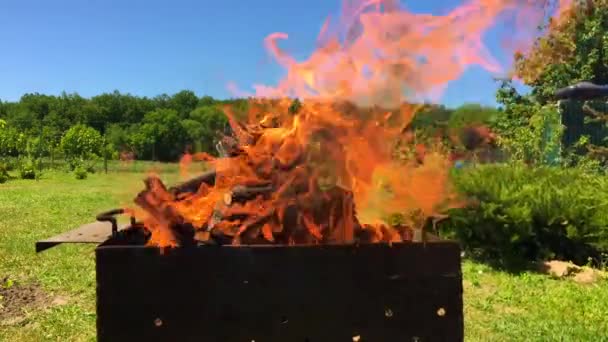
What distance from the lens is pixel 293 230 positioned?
99.0 inches

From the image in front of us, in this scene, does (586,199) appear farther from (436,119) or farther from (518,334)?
(436,119)

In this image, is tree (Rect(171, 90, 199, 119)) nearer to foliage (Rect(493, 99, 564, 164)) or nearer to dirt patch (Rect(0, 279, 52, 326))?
foliage (Rect(493, 99, 564, 164))

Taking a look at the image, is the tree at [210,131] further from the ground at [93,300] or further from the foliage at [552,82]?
the foliage at [552,82]

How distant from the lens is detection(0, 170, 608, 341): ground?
4266 mm

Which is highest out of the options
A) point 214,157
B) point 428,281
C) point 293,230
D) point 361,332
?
point 214,157

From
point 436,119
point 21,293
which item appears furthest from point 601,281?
point 21,293

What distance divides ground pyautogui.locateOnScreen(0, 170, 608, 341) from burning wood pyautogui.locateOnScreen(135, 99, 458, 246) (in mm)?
401

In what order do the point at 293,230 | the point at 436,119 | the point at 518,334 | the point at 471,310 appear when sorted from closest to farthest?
the point at 293,230, the point at 436,119, the point at 518,334, the point at 471,310

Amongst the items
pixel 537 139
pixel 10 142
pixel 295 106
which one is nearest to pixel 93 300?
pixel 295 106

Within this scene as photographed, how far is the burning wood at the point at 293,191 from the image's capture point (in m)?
2.49

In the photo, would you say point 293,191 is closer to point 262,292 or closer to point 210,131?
point 262,292

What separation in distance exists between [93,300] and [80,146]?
71.8 feet

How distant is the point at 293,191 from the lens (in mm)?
2562

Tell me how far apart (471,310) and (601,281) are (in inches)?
63.5
